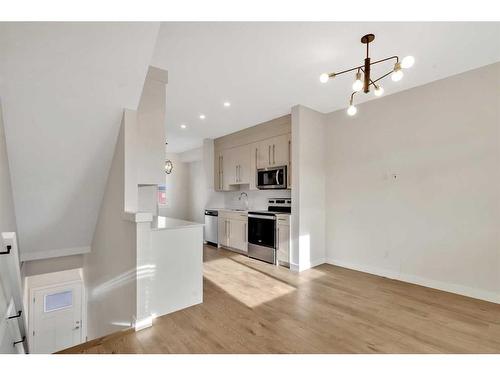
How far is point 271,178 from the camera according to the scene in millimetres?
4660

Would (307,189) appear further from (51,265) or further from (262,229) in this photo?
(51,265)

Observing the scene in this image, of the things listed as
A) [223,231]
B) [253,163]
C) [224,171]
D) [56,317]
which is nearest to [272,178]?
[253,163]

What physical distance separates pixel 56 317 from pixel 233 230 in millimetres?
3423

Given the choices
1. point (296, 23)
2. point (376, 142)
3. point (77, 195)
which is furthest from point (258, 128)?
point (77, 195)

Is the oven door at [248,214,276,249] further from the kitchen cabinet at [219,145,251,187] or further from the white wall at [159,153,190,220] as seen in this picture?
the white wall at [159,153,190,220]

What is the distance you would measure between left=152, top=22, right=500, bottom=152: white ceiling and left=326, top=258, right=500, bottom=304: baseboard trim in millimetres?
2592

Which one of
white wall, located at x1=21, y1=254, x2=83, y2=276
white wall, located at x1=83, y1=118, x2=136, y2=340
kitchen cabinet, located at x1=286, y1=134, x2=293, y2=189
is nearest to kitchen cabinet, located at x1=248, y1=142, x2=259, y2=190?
kitchen cabinet, located at x1=286, y1=134, x2=293, y2=189

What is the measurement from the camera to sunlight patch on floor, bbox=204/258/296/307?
2.93 metres

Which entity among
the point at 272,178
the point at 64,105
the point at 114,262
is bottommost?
the point at 114,262

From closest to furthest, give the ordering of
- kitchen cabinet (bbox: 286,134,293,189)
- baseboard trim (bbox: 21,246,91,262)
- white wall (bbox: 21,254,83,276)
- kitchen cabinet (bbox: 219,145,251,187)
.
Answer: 1. baseboard trim (bbox: 21,246,91,262)
2. white wall (bbox: 21,254,83,276)
3. kitchen cabinet (bbox: 286,134,293,189)
4. kitchen cabinet (bbox: 219,145,251,187)

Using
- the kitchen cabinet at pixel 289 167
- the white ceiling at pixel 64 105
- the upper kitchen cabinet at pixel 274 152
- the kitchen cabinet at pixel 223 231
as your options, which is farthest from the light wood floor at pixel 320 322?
the upper kitchen cabinet at pixel 274 152

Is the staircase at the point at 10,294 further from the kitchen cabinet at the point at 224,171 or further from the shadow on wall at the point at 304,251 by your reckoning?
the kitchen cabinet at the point at 224,171

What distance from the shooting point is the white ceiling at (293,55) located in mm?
2105
